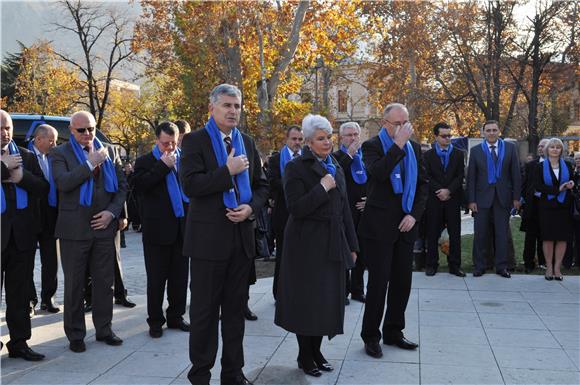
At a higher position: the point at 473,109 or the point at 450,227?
the point at 473,109

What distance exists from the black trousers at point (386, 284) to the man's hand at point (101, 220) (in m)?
2.37

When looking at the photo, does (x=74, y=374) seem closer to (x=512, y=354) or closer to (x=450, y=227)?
(x=512, y=354)

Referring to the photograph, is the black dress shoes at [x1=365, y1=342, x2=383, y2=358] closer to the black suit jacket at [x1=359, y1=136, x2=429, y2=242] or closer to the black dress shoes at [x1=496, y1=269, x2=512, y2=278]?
the black suit jacket at [x1=359, y1=136, x2=429, y2=242]

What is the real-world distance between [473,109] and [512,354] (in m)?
30.6

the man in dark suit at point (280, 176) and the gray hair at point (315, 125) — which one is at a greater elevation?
the gray hair at point (315, 125)

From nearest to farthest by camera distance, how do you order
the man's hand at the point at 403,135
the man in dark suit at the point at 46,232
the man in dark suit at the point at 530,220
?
Answer: the man's hand at the point at 403,135
the man in dark suit at the point at 46,232
the man in dark suit at the point at 530,220

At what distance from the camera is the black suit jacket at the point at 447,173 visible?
8.55 meters

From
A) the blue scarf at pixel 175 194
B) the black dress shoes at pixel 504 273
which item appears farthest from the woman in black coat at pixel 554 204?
the blue scarf at pixel 175 194

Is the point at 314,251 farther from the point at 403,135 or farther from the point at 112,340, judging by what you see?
the point at 112,340

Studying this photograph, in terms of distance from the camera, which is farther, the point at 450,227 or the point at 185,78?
the point at 185,78

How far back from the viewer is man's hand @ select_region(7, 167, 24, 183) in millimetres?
4840

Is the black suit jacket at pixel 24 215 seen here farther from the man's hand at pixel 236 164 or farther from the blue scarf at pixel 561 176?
the blue scarf at pixel 561 176

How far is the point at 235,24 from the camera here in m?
18.9

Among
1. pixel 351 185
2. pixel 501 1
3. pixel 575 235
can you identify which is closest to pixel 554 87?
pixel 501 1
